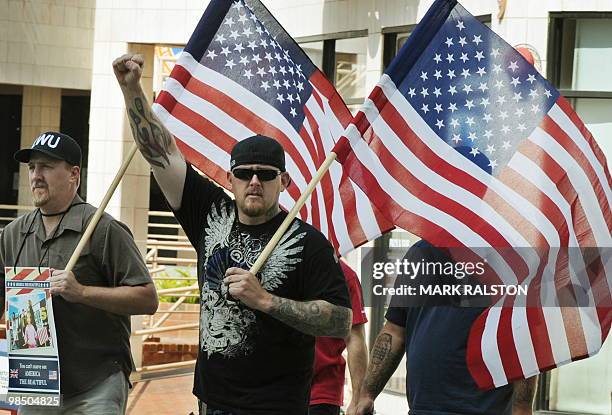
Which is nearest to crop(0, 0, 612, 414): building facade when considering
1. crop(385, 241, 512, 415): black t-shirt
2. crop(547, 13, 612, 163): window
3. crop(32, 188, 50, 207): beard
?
crop(547, 13, 612, 163): window

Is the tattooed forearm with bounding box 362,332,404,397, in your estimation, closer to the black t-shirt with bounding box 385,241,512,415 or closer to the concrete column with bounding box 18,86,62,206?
the black t-shirt with bounding box 385,241,512,415

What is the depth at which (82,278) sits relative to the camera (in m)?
6.02

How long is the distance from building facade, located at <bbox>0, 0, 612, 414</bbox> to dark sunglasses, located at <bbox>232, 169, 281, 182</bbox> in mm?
5912

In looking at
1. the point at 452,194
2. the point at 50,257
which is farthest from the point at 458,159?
the point at 50,257

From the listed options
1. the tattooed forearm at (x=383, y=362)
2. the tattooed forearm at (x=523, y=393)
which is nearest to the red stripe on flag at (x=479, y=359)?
the tattooed forearm at (x=523, y=393)

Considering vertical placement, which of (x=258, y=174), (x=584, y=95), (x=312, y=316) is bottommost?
(x=312, y=316)

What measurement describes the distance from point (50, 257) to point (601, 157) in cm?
249

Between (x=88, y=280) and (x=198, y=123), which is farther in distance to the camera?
(x=198, y=123)

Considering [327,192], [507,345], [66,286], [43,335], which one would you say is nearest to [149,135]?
[66,286]

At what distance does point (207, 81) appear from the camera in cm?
670

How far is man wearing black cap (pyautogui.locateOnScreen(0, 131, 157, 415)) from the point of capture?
19.7 feet

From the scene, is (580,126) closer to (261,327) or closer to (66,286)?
(261,327)

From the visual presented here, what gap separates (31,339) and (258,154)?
4.55 ft

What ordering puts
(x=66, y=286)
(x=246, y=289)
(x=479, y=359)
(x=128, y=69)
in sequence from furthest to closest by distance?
(x=479, y=359)
(x=66, y=286)
(x=128, y=69)
(x=246, y=289)
